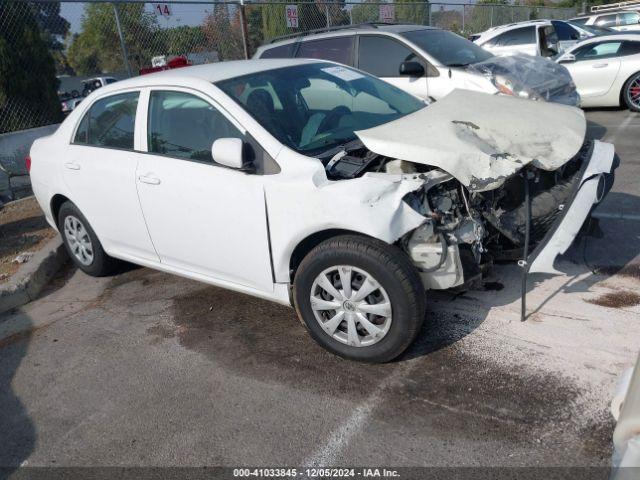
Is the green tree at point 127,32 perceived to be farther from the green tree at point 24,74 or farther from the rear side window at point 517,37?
the rear side window at point 517,37

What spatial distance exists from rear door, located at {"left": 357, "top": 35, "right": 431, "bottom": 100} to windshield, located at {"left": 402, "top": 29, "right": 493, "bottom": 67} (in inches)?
7.3

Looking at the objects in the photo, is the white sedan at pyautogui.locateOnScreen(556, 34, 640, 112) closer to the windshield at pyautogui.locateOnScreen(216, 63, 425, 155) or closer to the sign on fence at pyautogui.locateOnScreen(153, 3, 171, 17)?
the windshield at pyautogui.locateOnScreen(216, 63, 425, 155)

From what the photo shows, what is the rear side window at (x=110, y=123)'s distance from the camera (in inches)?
171

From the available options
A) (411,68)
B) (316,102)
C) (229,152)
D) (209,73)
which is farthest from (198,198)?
(411,68)

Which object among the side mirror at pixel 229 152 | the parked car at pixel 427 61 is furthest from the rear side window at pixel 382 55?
the side mirror at pixel 229 152

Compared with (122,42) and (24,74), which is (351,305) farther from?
(24,74)

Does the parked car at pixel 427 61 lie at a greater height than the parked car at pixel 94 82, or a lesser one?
greater

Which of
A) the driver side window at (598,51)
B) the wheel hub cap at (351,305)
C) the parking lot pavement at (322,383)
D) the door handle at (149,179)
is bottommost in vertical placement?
the parking lot pavement at (322,383)

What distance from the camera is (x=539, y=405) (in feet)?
9.41

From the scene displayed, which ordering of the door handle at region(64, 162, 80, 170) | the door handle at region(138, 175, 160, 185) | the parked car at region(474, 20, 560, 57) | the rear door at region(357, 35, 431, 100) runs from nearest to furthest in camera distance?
the door handle at region(138, 175, 160, 185), the door handle at region(64, 162, 80, 170), the rear door at region(357, 35, 431, 100), the parked car at region(474, 20, 560, 57)

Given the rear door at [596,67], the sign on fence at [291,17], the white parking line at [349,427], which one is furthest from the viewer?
the sign on fence at [291,17]

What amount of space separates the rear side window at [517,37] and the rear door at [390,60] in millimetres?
6564

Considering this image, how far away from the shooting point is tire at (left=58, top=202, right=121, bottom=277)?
492 centimetres

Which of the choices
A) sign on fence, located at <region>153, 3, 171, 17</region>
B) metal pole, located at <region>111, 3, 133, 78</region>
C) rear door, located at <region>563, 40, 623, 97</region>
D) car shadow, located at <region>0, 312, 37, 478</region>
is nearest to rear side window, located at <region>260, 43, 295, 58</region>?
metal pole, located at <region>111, 3, 133, 78</region>
